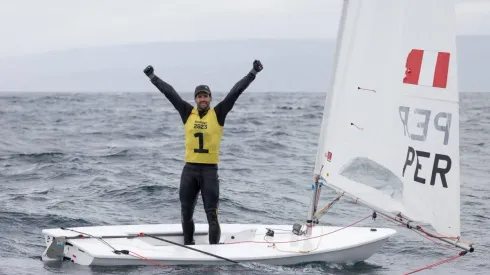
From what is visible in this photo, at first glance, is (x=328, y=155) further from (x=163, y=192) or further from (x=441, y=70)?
(x=163, y=192)

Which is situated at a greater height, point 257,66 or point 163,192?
point 257,66

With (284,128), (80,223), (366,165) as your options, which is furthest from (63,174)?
(284,128)

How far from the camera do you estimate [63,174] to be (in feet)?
48.1

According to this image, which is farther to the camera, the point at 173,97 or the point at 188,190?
the point at 188,190

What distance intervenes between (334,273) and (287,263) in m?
0.48

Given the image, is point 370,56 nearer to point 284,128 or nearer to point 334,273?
point 334,273

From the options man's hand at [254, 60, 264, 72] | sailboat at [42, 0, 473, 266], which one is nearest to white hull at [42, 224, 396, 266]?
sailboat at [42, 0, 473, 266]

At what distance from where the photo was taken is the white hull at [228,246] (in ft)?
23.6

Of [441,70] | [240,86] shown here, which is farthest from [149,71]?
[441,70]

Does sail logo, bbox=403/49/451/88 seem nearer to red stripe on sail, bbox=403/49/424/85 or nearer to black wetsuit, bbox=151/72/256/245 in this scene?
red stripe on sail, bbox=403/49/424/85

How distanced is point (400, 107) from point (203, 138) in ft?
6.41

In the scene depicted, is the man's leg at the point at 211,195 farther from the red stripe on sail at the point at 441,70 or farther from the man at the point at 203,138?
the red stripe on sail at the point at 441,70

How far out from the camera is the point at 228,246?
7.57 m

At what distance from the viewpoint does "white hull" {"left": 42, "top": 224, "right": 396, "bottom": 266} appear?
283 inches
